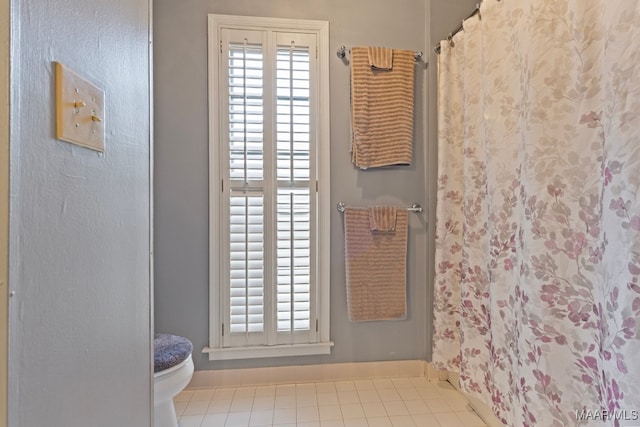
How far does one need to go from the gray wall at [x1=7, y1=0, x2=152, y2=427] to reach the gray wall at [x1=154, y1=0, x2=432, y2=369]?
120 cm

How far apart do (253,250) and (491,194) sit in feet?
4.36

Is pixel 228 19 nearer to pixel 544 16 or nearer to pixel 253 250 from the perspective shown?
pixel 253 250

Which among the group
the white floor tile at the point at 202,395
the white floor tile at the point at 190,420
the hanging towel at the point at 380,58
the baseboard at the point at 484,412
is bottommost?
the white floor tile at the point at 202,395

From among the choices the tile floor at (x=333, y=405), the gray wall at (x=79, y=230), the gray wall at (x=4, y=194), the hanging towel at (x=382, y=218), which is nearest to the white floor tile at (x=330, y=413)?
the tile floor at (x=333, y=405)

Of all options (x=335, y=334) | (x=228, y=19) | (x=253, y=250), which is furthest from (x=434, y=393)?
(x=228, y=19)

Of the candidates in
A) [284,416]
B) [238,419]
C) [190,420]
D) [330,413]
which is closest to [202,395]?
[190,420]

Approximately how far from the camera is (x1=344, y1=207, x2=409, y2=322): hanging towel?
83.8 inches

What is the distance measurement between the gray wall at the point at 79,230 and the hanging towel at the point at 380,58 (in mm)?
1473

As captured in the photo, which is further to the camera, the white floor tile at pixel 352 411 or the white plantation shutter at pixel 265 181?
the white plantation shutter at pixel 265 181

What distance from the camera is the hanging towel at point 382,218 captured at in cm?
212

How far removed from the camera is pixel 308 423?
1741mm

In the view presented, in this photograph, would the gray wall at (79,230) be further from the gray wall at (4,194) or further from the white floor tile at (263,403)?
the white floor tile at (263,403)

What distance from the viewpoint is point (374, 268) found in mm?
2143

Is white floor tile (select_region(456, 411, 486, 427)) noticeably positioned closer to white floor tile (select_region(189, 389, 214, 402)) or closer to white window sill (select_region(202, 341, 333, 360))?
white window sill (select_region(202, 341, 333, 360))
